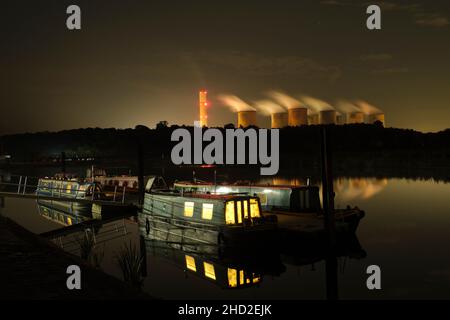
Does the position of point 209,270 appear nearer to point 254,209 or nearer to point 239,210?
point 239,210

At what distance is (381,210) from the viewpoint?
50.6 m

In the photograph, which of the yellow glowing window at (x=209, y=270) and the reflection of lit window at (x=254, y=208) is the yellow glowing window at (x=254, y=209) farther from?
the yellow glowing window at (x=209, y=270)

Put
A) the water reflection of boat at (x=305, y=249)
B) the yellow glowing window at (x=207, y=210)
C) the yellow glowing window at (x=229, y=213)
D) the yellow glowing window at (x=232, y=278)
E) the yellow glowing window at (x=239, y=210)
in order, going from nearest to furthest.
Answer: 1. the yellow glowing window at (x=232, y=278)
2. the water reflection of boat at (x=305, y=249)
3. the yellow glowing window at (x=229, y=213)
4. the yellow glowing window at (x=239, y=210)
5. the yellow glowing window at (x=207, y=210)

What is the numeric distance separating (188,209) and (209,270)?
5.34 metres

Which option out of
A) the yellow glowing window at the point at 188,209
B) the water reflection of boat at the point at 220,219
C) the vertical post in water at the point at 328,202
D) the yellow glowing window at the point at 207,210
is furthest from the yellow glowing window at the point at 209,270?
the vertical post in water at the point at 328,202

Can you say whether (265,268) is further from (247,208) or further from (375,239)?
(375,239)

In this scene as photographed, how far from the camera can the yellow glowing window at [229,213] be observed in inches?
971

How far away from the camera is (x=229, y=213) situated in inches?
976

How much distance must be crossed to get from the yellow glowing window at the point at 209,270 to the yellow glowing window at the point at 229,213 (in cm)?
247

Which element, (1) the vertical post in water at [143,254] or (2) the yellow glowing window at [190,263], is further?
(2) the yellow glowing window at [190,263]

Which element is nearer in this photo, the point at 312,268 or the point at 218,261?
the point at 312,268

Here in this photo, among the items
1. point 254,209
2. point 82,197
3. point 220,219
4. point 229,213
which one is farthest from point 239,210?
point 82,197

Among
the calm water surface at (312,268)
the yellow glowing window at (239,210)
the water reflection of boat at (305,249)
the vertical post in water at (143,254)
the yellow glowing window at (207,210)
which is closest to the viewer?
the calm water surface at (312,268)
